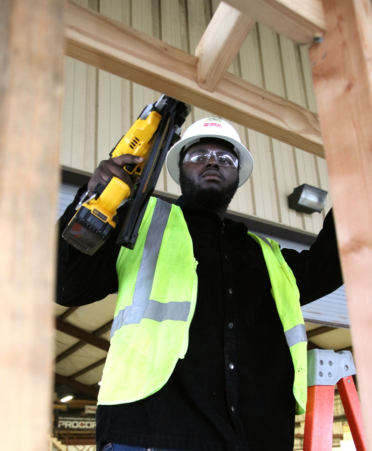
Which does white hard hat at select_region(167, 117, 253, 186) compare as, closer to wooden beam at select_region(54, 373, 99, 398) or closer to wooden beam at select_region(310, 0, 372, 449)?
wooden beam at select_region(310, 0, 372, 449)

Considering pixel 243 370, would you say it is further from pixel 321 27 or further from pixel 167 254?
pixel 321 27

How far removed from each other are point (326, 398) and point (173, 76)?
1.62 metres

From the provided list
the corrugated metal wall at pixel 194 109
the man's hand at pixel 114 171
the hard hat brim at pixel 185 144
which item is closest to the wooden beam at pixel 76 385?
the corrugated metal wall at pixel 194 109

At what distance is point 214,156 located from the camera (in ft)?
8.95

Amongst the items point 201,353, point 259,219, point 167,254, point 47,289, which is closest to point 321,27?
point 47,289

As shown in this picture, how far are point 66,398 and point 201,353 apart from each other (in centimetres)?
1386

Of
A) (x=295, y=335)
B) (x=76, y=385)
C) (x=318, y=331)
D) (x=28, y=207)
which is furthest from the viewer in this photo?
(x=76, y=385)

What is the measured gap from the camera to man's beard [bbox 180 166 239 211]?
2.61m

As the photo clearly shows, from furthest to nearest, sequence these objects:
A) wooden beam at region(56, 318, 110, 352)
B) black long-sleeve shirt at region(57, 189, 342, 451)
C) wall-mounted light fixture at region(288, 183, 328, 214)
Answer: wooden beam at region(56, 318, 110, 352)
wall-mounted light fixture at region(288, 183, 328, 214)
black long-sleeve shirt at region(57, 189, 342, 451)

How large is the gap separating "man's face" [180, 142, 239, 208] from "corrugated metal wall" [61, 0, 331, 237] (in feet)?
4.64

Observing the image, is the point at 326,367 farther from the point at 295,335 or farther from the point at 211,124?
the point at 211,124

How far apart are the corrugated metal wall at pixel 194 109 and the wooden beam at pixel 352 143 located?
2910mm

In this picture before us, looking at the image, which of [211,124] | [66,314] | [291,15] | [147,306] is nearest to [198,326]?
[147,306]

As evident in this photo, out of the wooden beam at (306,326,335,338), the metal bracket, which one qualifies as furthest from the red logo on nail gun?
the wooden beam at (306,326,335,338)
